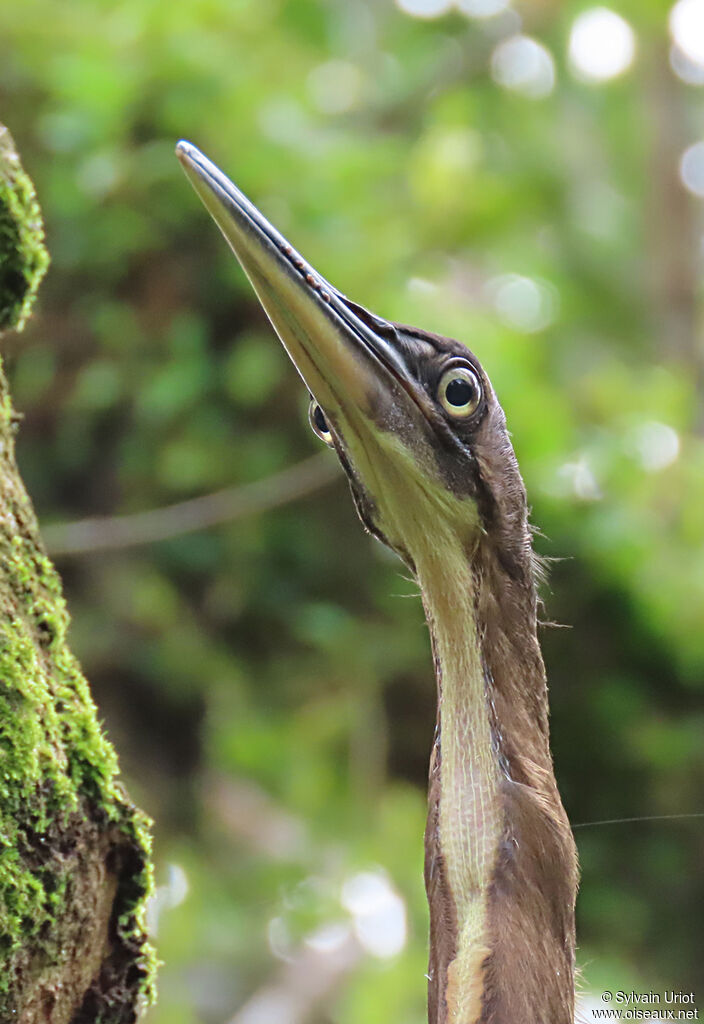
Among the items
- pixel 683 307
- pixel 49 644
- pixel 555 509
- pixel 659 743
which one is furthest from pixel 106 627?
pixel 683 307

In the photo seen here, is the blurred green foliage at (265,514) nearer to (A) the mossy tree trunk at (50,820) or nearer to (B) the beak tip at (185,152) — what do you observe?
(A) the mossy tree trunk at (50,820)

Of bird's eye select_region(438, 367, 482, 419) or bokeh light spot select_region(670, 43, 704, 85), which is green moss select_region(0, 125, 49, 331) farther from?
bokeh light spot select_region(670, 43, 704, 85)

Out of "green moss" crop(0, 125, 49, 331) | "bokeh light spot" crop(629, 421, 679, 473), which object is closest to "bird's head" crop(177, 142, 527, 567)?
"green moss" crop(0, 125, 49, 331)

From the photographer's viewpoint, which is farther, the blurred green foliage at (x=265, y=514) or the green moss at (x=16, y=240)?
the blurred green foliage at (x=265, y=514)

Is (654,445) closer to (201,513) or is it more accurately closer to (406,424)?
(201,513)

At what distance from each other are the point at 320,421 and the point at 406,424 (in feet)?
0.42

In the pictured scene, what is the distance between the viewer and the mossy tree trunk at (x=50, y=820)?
1.58m

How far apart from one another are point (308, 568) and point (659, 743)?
3.83 ft

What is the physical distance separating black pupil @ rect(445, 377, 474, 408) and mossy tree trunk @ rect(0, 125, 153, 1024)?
2.15 feet

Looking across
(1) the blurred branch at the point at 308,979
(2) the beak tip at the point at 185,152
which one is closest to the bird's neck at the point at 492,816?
(2) the beak tip at the point at 185,152

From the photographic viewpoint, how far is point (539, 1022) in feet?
5.38

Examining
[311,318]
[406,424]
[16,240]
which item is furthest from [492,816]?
[16,240]

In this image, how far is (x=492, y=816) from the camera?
5.63 feet

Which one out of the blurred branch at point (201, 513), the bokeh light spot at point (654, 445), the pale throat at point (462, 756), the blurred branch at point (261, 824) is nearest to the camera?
the pale throat at point (462, 756)
